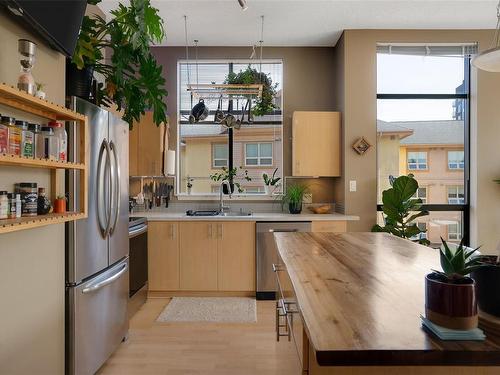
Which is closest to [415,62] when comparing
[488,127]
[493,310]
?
[488,127]

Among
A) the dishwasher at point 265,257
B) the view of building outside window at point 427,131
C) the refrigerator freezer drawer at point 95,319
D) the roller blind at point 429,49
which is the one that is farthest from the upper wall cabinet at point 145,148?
the roller blind at point 429,49

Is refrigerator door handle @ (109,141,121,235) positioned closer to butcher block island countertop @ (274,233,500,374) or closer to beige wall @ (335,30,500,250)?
butcher block island countertop @ (274,233,500,374)

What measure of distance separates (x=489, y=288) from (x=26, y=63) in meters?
1.98

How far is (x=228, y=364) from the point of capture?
7.56 feet

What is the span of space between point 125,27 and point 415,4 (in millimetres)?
2897

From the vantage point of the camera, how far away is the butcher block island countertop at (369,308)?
68cm

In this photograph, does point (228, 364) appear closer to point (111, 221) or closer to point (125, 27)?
point (111, 221)

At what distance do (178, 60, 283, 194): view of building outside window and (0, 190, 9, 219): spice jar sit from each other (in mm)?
3020

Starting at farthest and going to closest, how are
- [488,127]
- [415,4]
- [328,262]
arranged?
[488,127]
[415,4]
[328,262]

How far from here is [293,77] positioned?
173 inches

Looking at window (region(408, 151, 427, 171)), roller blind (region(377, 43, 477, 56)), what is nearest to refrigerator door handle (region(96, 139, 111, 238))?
→ roller blind (region(377, 43, 477, 56))

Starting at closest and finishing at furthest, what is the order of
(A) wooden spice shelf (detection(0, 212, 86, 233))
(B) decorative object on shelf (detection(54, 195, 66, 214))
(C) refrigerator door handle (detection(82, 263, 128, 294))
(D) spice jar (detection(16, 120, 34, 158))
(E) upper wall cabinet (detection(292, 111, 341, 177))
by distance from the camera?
(A) wooden spice shelf (detection(0, 212, 86, 233))
(D) spice jar (detection(16, 120, 34, 158))
(B) decorative object on shelf (detection(54, 195, 66, 214))
(C) refrigerator door handle (detection(82, 263, 128, 294))
(E) upper wall cabinet (detection(292, 111, 341, 177))

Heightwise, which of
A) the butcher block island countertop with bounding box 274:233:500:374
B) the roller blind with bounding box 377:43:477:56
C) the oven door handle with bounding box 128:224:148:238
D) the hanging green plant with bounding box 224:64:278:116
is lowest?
the oven door handle with bounding box 128:224:148:238

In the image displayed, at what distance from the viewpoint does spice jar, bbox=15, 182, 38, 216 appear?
60.1 inches
